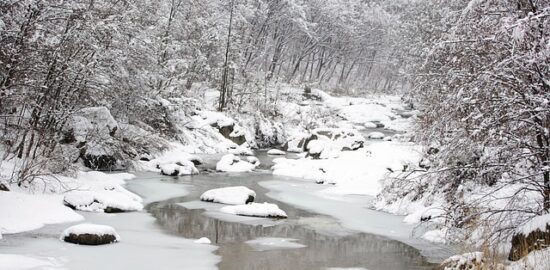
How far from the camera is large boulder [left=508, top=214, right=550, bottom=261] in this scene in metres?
7.18

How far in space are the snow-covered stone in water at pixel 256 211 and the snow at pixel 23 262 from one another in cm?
531

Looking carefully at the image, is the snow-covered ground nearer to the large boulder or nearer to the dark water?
the dark water

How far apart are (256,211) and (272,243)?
2.62 metres

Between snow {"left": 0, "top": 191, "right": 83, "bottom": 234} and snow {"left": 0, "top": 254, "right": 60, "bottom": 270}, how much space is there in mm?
1667

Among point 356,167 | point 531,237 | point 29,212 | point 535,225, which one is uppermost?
point 535,225

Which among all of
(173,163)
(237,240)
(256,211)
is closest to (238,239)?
(237,240)

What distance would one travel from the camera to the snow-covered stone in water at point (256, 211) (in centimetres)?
1219

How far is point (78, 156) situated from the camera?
16094mm

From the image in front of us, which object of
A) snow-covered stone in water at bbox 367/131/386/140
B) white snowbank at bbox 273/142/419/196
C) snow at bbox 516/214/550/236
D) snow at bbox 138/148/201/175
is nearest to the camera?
snow at bbox 516/214/550/236

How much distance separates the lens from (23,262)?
7000 mm

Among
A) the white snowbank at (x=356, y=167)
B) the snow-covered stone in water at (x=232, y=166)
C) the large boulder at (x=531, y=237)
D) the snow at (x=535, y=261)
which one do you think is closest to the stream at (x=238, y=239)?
the large boulder at (x=531, y=237)

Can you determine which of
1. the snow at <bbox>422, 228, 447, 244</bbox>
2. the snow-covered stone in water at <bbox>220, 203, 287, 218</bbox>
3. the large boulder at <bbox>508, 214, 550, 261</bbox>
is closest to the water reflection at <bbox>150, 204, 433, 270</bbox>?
the snow-covered stone in water at <bbox>220, 203, 287, 218</bbox>

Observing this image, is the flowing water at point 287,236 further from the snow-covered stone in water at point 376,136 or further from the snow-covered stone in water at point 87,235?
the snow-covered stone in water at point 376,136

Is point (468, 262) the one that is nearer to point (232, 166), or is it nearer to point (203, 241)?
point (203, 241)
